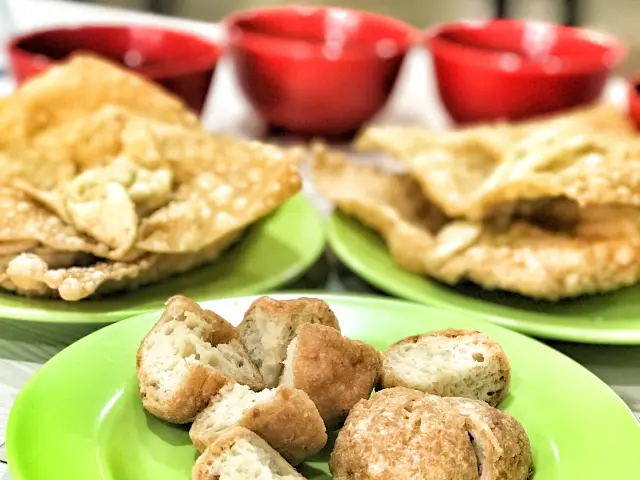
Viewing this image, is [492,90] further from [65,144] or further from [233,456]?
[233,456]

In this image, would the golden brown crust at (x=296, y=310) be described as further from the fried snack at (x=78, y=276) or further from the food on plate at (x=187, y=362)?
the fried snack at (x=78, y=276)

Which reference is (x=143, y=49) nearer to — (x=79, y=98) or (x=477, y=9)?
(x=79, y=98)

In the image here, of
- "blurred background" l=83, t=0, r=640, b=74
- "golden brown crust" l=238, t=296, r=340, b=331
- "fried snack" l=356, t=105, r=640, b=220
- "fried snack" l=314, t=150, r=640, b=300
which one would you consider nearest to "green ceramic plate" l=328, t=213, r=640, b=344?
"fried snack" l=314, t=150, r=640, b=300

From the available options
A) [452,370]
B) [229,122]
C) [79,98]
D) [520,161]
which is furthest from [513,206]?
[229,122]

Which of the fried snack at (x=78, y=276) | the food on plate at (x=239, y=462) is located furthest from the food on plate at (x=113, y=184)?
the food on plate at (x=239, y=462)

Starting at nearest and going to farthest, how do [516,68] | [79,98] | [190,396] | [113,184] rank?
[190,396]
[113,184]
[79,98]
[516,68]

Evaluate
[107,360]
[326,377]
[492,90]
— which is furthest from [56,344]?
[492,90]
